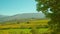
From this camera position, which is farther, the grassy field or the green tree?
the grassy field

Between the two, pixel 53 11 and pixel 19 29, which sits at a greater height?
pixel 53 11

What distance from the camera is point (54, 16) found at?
22.2 meters

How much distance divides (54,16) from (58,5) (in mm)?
1531

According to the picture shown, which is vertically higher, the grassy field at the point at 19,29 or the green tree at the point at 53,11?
the green tree at the point at 53,11

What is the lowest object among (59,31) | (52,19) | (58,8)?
(59,31)

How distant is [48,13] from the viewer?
2288cm

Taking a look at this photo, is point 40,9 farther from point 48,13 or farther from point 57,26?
point 57,26

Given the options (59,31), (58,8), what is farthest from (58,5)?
(59,31)

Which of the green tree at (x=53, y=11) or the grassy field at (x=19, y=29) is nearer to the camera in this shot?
the green tree at (x=53, y=11)

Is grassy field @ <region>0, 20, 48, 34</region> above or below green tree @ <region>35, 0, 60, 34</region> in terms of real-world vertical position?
below

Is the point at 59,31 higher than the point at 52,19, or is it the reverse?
the point at 52,19

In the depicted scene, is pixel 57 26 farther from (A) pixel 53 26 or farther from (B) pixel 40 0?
(B) pixel 40 0

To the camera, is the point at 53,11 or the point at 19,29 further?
Answer: the point at 19,29

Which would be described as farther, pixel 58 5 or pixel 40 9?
pixel 40 9
